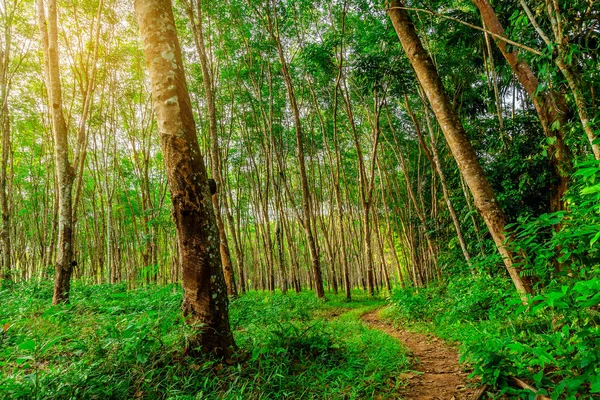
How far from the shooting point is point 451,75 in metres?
9.72

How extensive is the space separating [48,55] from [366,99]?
1190 centimetres

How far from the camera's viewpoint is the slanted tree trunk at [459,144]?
3746 mm

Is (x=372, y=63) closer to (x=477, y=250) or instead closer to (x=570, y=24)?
(x=570, y=24)

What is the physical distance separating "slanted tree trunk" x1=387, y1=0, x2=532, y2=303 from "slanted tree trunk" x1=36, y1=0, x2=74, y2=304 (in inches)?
261

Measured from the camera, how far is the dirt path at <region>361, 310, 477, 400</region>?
286 cm

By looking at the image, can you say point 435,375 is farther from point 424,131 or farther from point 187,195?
point 424,131

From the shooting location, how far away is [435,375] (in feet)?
11.2

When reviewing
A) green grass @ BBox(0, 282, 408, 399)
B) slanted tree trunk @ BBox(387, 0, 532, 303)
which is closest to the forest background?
slanted tree trunk @ BBox(387, 0, 532, 303)

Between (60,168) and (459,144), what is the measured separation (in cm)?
727

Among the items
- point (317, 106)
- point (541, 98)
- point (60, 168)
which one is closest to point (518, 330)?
point (541, 98)

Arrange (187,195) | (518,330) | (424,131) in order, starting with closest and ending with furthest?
(187,195) → (518,330) → (424,131)

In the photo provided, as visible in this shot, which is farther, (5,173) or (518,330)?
(5,173)

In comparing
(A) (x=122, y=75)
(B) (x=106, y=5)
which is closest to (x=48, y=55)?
(B) (x=106, y=5)

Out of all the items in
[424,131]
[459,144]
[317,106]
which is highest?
[317,106]
